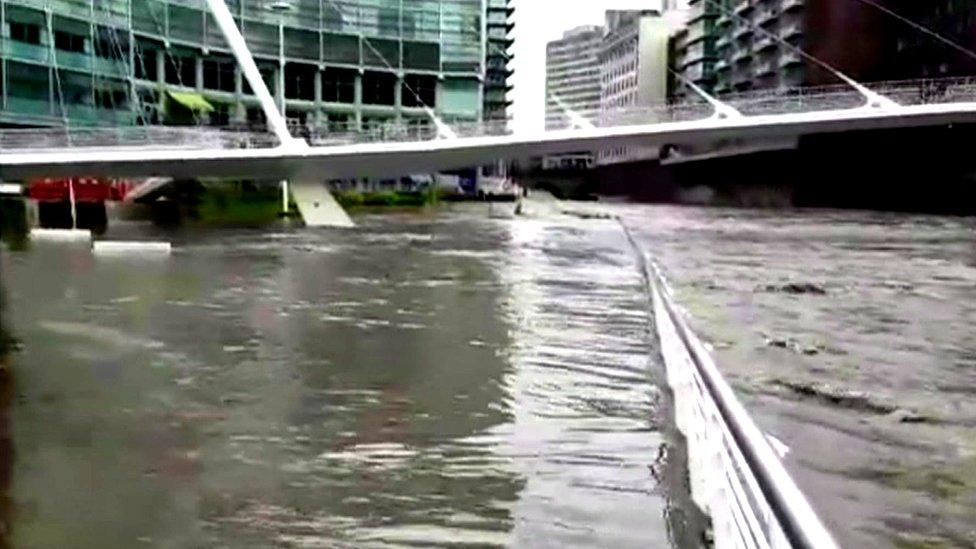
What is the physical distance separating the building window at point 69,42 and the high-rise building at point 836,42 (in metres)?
37.1

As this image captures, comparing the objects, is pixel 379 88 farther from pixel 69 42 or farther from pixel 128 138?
pixel 128 138

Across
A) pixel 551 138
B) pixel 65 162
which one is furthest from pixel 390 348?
pixel 551 138

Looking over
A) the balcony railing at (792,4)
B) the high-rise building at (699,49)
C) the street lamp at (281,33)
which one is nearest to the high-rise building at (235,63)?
the street lamp at (281,33)

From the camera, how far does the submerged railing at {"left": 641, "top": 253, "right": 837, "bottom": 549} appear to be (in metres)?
2.79

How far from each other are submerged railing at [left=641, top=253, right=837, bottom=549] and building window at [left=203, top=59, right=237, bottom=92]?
6930 cm

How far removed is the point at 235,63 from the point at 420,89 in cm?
1337

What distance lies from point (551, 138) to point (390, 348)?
36.3 meters

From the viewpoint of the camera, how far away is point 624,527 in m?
6.54

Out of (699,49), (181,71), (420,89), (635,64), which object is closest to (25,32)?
(181,71)

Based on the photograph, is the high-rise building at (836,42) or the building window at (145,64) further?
the high-rise building at (836,42)

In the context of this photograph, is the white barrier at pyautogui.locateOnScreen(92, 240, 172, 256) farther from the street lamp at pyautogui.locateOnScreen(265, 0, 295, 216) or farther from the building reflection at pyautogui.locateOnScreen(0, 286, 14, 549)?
the street lamp at pyautogui.locateOnScreen(265, 0, 295, 216)

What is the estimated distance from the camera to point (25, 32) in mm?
55531

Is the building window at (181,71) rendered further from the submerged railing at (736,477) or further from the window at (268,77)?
the submerged railing at (736,477)

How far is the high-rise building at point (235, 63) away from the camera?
184ft
